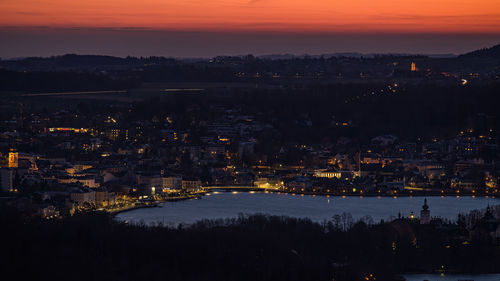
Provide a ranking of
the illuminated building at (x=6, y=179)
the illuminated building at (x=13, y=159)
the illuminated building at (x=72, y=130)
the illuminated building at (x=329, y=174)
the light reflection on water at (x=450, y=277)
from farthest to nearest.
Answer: the illuminated building at (x=72, y=130) → the illuminated building at (x=329, y=174) → the illuminated building at (x=13, y=159) → the illuminated building at (x=6, y=179) → the light reflection on water at (x=450, y=277)

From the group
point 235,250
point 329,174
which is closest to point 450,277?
point 235,250

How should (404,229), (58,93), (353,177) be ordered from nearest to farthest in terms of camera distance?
1. (404,229)
2. (353,177)
3. (58,93)

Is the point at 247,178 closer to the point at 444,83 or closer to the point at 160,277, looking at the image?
the point at 160,277

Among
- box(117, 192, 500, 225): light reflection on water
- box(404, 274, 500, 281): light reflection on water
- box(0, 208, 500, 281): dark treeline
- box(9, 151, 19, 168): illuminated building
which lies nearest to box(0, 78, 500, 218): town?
box(9, 151, 19, 168): illuminated building

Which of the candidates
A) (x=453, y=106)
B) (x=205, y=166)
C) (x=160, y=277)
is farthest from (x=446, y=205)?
(x=453, y=106)

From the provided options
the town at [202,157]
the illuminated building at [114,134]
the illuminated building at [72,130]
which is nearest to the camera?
the town at [202,157]

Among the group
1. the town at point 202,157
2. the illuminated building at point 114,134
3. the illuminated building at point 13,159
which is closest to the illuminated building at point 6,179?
the town at point 202,157

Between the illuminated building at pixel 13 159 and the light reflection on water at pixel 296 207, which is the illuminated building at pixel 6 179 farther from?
the illuminated building at pixel 13 159

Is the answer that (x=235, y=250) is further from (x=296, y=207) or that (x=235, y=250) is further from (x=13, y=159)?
(x=13, y=159)
